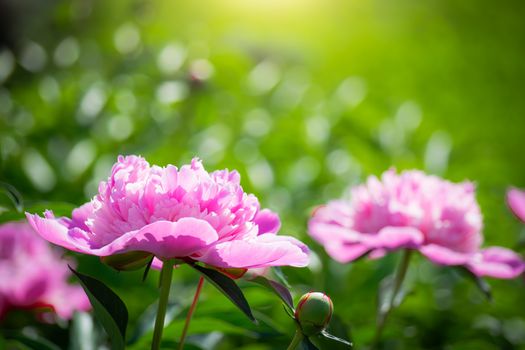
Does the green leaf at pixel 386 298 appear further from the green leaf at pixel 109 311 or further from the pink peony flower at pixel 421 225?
the green leaf at pixel 109 311

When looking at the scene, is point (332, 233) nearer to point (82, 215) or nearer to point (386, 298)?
point (386, 298)

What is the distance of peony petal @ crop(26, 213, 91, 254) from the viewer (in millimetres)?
376

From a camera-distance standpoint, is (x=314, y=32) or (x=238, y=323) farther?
(x=314, y=32)

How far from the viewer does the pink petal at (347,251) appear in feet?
2.02

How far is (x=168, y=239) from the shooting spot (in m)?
0.37

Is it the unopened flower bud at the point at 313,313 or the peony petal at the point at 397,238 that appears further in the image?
the peony petal at the point at 397,238

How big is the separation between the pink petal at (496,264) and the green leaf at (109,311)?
33cm

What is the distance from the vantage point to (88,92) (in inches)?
51.5

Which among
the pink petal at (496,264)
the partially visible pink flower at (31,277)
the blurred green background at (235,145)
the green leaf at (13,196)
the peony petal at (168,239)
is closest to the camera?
the peony petal at (168,239)

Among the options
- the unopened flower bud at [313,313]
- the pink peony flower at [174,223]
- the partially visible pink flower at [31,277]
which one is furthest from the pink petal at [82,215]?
the partially visible pink flower at [31,277]

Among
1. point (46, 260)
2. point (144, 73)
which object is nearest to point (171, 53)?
point (144, 73)

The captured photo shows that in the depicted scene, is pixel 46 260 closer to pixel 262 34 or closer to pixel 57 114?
pixel 57 114

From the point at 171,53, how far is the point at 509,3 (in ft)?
14.4

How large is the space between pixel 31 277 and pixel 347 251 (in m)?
0.34
